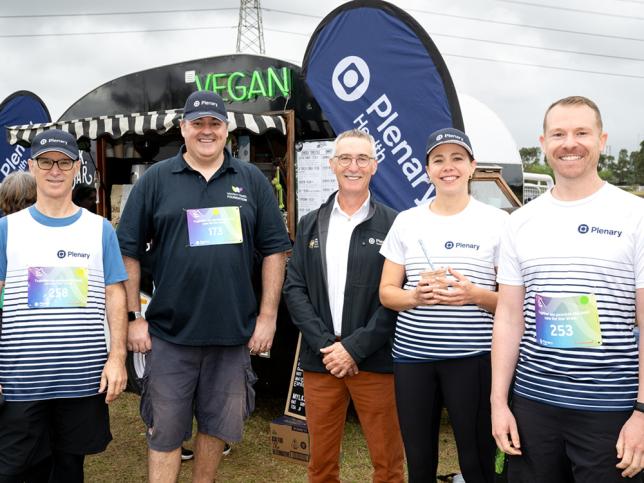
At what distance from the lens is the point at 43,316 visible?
2.46 metres

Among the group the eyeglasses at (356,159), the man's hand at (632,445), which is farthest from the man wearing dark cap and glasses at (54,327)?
the man's hand at (632,445)

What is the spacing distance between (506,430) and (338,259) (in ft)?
3.59

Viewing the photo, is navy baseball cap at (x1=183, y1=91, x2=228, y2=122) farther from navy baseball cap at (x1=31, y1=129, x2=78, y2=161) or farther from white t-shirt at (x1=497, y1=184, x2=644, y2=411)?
white t-shirt at (x1=497, y1=184, x2=644, y2=411)

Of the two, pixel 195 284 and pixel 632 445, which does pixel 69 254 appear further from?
pixel 632 445

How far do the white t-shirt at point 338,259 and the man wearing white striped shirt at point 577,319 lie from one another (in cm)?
92

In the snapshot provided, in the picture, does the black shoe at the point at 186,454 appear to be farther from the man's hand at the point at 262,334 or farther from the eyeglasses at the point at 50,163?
the eyeglasses at the point at 50,163

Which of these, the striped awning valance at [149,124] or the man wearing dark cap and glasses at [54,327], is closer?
the man wearing dark cap and glasses at [54,327]

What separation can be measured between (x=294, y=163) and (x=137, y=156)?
1901mm

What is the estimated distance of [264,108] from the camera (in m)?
5.08

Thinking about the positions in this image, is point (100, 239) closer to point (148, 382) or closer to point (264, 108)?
point (148, 382)

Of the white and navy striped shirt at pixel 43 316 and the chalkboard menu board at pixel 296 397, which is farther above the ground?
the white and navy striped shirt at pixel 43 316

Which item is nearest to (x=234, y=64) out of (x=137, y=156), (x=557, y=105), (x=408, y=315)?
(x=137, y=156)

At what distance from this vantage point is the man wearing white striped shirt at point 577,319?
1.86 metres

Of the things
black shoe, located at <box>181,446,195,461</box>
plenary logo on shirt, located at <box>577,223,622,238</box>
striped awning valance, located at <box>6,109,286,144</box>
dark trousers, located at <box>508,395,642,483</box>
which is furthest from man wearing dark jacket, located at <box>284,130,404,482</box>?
striped awning valance, located at <box>6,109,286,144</box>
